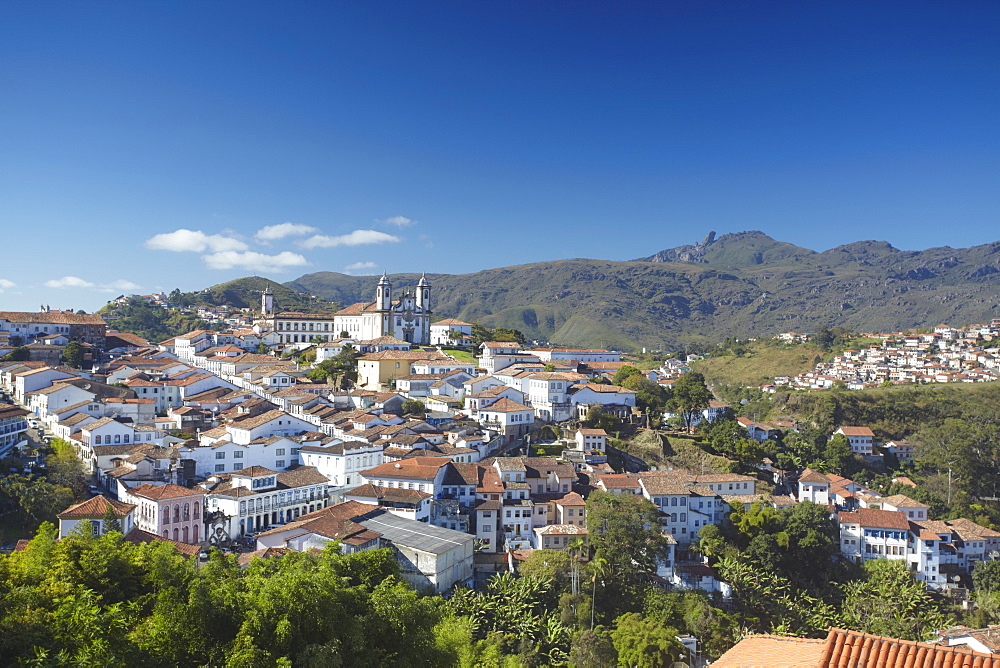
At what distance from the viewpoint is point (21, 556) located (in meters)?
14.3

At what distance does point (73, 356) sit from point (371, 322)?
28.6m

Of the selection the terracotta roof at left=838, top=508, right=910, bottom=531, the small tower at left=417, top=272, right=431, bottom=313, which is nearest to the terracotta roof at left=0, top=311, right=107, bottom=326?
the small tower at left=417, top=272, right=431, bottom=313

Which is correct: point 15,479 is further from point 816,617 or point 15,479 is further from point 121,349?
point 121,349

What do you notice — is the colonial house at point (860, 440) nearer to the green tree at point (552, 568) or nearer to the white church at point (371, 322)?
the green tree at point (552, 568)

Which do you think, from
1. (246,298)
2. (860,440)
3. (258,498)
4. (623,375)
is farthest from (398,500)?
(246,298)

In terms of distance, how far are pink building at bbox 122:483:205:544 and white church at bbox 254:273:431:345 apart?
44.7 m

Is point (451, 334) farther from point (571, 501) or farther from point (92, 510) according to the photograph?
point (92, 510)

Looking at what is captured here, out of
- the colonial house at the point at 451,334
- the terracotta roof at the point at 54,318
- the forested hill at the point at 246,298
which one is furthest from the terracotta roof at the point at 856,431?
the forested hill at the point at 246,298

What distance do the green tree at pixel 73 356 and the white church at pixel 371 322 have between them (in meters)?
23.8

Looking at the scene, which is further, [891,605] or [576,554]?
[891,605]

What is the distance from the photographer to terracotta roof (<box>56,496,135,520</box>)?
24750 millimetres

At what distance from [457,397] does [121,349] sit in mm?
34329

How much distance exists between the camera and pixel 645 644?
23859 mm

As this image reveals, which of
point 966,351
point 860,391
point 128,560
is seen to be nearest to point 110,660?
point 128,560
